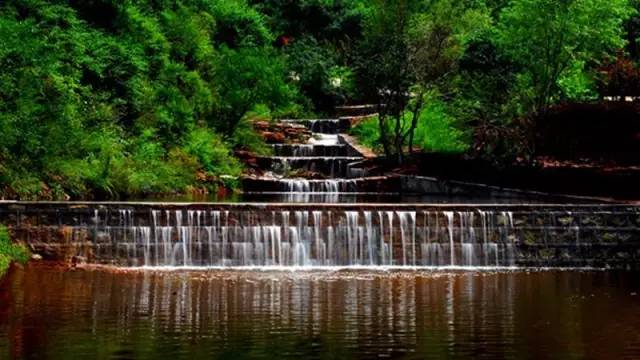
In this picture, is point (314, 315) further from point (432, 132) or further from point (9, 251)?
point (432, 132)

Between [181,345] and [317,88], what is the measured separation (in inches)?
1728

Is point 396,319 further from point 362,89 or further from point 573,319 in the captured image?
point 362,89

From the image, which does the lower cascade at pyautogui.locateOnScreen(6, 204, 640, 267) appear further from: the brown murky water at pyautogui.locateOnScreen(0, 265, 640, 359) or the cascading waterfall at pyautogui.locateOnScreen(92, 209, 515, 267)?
the brown murky water at pyautogui.locateOnScreen(0, 265, 640, 359)

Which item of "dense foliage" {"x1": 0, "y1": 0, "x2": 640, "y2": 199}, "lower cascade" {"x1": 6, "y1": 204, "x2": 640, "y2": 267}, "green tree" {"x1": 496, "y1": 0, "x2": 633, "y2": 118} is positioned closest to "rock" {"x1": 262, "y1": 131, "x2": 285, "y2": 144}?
"dense foliage" {"x1": 0, "y1": 0, "x2": 640, "y2": 199}

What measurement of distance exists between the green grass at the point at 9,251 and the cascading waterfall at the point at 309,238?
162 centimetres

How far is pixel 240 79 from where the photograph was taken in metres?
42.5

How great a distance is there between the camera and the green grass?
2098cm

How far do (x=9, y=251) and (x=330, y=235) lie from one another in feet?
22.2

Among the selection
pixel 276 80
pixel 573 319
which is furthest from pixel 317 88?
pixel 573 319

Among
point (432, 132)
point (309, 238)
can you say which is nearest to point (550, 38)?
point (432, 132)

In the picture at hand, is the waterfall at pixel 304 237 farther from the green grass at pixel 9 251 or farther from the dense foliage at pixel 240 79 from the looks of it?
the dense foliage at pixel 240 79

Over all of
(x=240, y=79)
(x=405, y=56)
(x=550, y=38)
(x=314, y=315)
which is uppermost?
(x=550, y=38)

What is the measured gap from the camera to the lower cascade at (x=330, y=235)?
22.9m

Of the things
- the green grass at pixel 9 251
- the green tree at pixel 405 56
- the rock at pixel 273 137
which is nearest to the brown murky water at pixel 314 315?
the green grass at pixel 9 251
